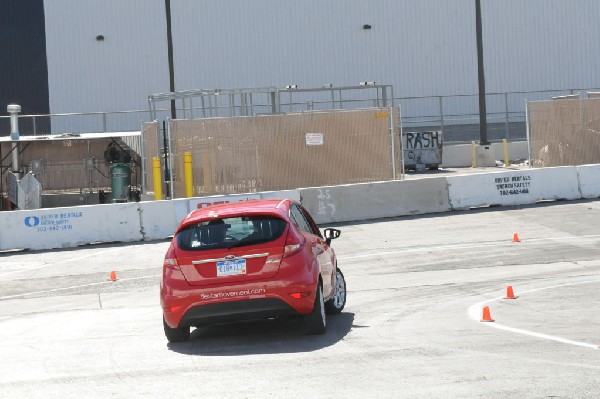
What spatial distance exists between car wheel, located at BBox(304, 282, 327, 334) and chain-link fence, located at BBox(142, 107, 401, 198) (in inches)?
647

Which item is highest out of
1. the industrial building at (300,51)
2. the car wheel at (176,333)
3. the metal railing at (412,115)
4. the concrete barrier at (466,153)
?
the industrial building at (300,51)

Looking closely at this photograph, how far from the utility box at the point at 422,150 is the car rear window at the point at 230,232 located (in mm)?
32126

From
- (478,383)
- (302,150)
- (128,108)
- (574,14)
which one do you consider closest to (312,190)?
(302,150)

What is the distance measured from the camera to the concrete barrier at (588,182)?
27.3 meters

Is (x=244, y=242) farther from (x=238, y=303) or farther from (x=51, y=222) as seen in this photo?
(x=51, y=222)

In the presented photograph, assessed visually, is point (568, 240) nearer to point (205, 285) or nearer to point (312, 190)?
point (312, 190)

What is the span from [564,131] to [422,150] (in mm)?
12946

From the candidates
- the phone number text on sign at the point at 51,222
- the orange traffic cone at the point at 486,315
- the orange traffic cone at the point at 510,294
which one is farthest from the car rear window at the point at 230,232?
the phone number text on sign at the point at 51,222

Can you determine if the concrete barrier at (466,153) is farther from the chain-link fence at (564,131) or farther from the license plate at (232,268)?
the license plate at (232,268)

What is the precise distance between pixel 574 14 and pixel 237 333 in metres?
46.5

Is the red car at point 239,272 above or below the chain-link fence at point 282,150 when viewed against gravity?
below

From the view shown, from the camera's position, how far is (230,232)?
446 inches

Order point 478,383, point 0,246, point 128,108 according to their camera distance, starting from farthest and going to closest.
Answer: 1. point 128,108
2. point 0,246
3. point 478,383

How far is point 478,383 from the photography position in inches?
337
